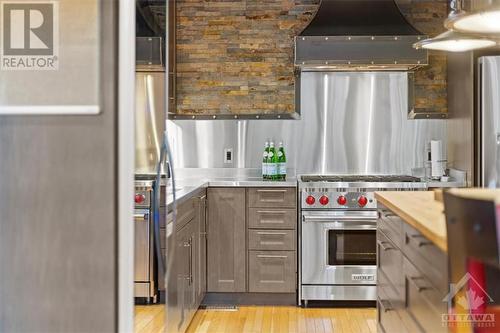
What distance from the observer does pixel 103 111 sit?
7.64 feet

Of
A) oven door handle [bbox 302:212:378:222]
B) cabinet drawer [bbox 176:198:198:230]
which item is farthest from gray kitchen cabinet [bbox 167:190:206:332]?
oven door handle [bbox 302:212:378:222]

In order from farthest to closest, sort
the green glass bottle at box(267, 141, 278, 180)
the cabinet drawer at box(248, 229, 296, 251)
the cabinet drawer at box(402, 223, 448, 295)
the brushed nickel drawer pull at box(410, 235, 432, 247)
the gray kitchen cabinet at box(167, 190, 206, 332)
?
the green glass bottle at box(267, 141, 278, 180)
the cabinet drawer at box(248, 229, 296, 251)
the gray kitchen cabinet at box(167, 190, 206, 332)
the brushed nickel drawer pull at box(410, 235, 432, 247)
the cabinet drawer at box(402, 223, 448, 295)

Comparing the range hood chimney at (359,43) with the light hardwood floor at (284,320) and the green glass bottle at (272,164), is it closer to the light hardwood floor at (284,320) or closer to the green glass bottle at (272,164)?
the green glass bottle at (272,164)

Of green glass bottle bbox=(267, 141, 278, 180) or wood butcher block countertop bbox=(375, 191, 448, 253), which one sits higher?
green glass bottle bbox=(267, 141, 278, 180)

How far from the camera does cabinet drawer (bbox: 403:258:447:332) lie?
190 cm

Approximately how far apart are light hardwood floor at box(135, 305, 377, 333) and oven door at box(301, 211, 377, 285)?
0.81 feet

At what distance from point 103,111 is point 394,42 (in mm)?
2746

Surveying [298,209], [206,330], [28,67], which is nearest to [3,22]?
[28,67]

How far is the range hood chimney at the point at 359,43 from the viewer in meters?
4.32

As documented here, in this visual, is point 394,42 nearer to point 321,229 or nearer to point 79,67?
point 321,229

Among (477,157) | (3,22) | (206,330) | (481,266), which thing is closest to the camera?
(481,266)

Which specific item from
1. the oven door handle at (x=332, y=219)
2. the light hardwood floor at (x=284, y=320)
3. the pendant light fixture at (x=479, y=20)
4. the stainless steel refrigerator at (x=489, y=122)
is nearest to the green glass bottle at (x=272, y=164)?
the oven door handle at (x=332, y=219)

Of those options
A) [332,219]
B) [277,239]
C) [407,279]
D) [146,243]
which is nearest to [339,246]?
[332,219]

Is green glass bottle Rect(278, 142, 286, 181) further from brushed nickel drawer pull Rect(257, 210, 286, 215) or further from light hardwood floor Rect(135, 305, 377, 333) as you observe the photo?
light hardwood floor Rect(135, 305, 377, 333)
